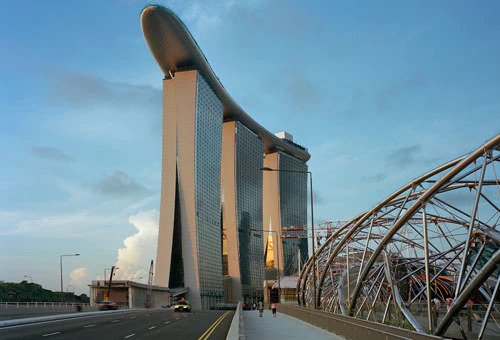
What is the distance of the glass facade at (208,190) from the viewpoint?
131m

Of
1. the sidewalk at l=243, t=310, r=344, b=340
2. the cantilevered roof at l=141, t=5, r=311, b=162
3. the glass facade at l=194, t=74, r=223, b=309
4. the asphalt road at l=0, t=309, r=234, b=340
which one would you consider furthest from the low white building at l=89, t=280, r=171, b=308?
the sidewalk at l=243, t=310, r=344, b=340

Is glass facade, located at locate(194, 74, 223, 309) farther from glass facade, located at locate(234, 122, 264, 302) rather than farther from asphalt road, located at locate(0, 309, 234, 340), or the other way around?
asphalt road, located at locate(0, 309, 234, 340)

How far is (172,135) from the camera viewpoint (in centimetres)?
12912

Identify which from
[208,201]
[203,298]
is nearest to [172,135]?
[208,201]

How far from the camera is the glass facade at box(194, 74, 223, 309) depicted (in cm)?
13100

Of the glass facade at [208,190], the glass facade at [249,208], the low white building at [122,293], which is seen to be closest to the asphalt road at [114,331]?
the low white building at [122,293]

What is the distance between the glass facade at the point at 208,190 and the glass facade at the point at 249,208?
24.1 meters

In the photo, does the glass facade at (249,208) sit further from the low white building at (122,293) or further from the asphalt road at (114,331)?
the asphalt road at (114,331)

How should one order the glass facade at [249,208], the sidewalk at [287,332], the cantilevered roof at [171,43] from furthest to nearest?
the glass facade at [249,208] < the cantilevered roof at [171,43] < the sidewalk at [287,332]

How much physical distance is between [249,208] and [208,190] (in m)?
45.9

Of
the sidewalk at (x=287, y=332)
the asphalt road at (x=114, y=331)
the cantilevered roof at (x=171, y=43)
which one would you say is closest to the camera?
the sidewalk at (x=287, y=332)

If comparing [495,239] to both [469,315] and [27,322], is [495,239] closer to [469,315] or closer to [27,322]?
[469,315]

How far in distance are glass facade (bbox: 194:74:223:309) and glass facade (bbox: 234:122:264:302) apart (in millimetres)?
24053

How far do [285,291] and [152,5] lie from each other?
68373mm
